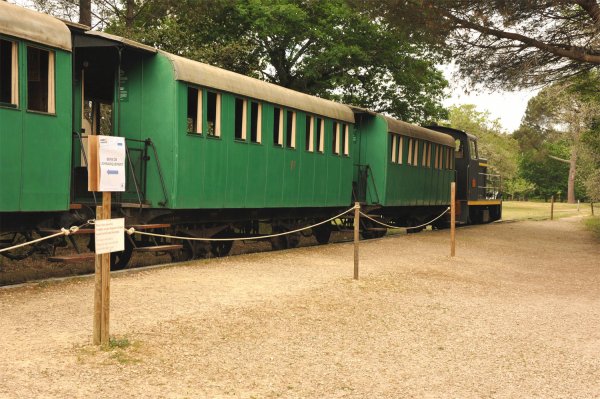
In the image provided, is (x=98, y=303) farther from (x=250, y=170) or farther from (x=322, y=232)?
(x=322, y=232)

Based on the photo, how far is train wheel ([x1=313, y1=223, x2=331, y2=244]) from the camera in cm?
1634

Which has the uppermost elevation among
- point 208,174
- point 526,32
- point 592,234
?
point 526,32

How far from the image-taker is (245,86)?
11.9m

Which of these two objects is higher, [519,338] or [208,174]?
[208,174]

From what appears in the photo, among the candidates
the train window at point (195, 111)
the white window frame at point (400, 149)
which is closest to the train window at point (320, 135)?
the white window frame at point (400, 149)

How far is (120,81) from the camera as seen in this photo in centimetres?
1067

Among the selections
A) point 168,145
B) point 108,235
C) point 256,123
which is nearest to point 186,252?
point 168,145

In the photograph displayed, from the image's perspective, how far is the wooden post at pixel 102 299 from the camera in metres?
5.73

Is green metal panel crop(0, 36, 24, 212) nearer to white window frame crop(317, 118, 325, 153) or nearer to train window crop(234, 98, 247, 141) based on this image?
train window crop(234, 98, 247, 141)

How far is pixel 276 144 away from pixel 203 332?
707cm

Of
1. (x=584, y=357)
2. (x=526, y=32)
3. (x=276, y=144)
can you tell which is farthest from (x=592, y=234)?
(x=584, y=357)

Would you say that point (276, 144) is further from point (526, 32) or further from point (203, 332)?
point (526, 32)

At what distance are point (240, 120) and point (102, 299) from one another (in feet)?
21.8

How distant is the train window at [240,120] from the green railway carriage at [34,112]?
376 centimetres
